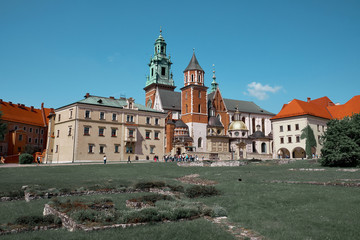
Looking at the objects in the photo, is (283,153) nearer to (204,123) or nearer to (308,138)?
(308,138)

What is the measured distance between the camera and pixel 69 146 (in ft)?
178

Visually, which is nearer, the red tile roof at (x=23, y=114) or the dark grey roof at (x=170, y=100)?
the red tile roof at (x=23, y=114)

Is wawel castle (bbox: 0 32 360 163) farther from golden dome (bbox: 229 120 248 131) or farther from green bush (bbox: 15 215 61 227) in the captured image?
green bush (bbox: 15 215 61 227)

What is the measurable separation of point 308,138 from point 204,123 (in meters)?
25.9

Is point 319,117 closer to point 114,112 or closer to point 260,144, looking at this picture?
point 260,144

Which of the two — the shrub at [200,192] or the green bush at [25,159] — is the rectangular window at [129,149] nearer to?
the green bush at [25,159]

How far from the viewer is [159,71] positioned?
9662 centimetres

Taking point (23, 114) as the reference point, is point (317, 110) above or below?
above

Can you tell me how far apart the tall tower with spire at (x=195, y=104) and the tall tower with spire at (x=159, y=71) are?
1584 cm

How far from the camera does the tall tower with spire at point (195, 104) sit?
7494 centimetres

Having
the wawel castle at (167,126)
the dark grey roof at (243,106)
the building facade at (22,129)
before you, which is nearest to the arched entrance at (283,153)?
the wawel castle at (167,126)

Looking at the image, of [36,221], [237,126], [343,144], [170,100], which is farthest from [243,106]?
[36,221]

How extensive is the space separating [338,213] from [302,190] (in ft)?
16.7

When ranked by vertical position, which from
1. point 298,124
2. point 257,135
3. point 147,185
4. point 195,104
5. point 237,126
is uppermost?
A: point 195,104
